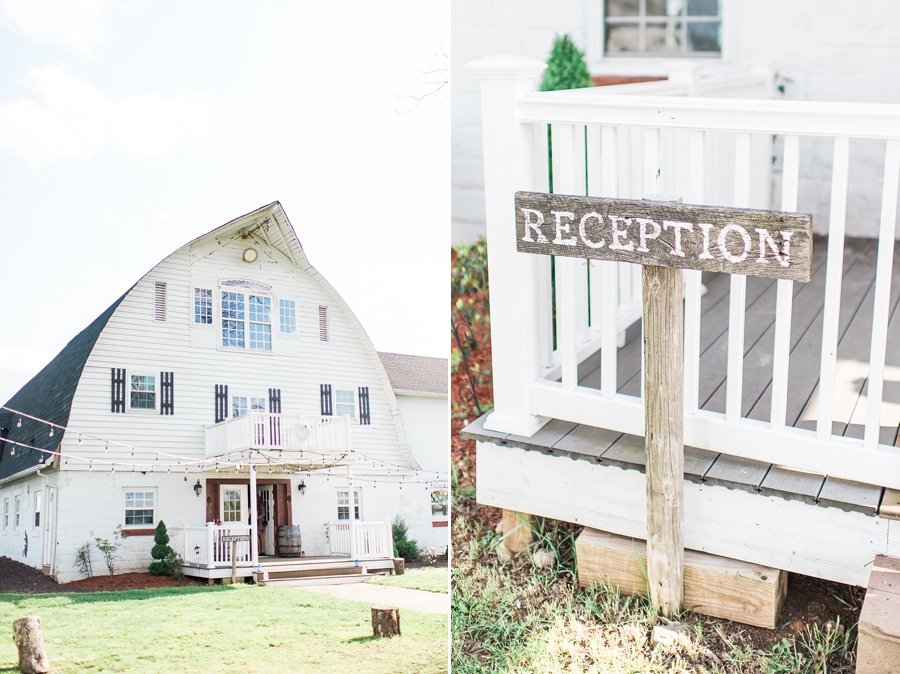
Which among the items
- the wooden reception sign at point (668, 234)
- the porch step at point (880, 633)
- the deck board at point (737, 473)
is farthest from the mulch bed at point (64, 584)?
the porch step at point (880, 633)

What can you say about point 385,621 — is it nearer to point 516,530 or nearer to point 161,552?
point 161,552

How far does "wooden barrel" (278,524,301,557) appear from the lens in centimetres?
239

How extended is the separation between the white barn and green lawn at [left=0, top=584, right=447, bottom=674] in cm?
8

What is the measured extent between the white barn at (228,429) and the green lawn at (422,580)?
69 mm

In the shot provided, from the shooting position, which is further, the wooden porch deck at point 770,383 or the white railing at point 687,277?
the wooden porch deck at point 770,383

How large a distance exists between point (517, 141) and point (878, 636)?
5.97 ft

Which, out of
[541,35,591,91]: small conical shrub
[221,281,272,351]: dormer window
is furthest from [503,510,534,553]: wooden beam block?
[541,35,591,91]: small conical shrub

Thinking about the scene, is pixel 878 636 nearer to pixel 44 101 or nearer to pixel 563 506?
pixel 563 506

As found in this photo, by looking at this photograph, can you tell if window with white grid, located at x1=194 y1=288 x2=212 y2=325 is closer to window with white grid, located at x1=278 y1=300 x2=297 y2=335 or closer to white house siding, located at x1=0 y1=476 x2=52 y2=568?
window with white grid, located at x1=278 y1=300 x2=297 y2=335

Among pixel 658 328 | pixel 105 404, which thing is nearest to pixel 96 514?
pixel 105 404

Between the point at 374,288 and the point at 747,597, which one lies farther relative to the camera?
the point at 747,597

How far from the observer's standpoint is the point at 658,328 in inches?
106

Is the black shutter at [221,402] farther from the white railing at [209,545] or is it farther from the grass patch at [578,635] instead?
the grass patch at [578,635]

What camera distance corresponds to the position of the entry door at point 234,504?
228 cm
